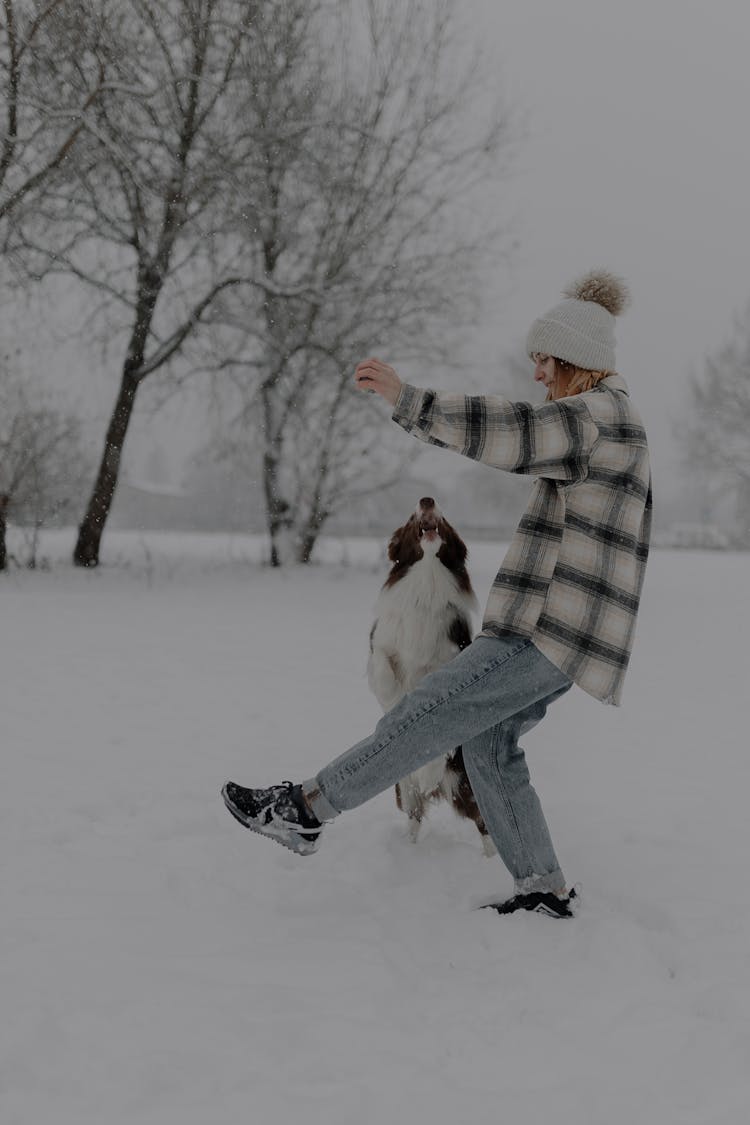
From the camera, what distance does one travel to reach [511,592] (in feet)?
7.80

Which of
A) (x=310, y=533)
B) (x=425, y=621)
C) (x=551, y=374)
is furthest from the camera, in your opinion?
(x=310, y=533)

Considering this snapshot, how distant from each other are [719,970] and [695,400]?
27.4 metres

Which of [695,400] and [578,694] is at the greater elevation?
[695,400]

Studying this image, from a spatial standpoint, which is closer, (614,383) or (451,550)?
(614,383)

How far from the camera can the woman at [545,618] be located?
2289 mm

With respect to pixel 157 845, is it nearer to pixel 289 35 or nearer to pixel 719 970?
pixel 719 970

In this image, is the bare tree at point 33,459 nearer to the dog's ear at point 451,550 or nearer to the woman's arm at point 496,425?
the dog's ear at point 451,550

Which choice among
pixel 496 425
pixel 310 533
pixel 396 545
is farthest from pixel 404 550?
pixel 310 533

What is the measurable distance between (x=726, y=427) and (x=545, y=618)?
2664cm

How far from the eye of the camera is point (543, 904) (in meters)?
2.49

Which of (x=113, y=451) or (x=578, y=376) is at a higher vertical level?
(x=578, y=376)

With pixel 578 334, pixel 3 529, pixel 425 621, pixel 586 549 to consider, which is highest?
pixel 578 334

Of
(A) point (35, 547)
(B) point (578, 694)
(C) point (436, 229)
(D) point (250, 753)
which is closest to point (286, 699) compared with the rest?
(D) point (250, 753)

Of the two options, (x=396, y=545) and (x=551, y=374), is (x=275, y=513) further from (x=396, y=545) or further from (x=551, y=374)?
(x=551, y=374)
